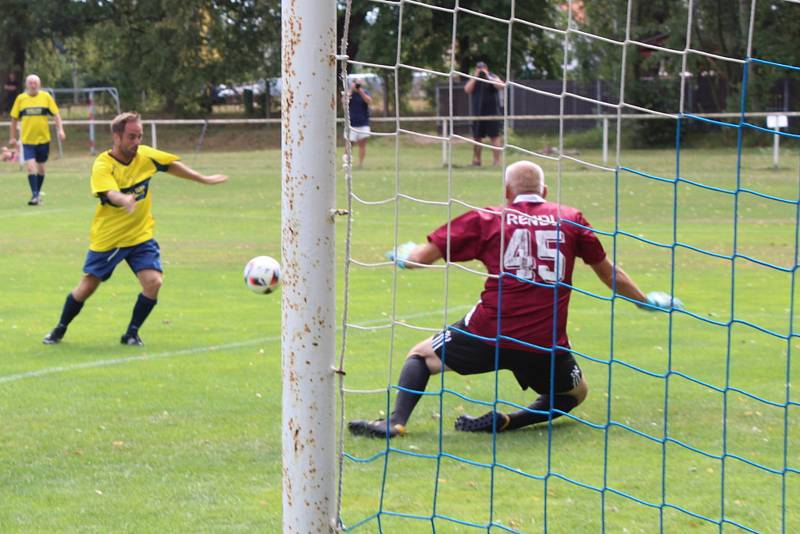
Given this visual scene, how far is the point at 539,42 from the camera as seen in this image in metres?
40.1

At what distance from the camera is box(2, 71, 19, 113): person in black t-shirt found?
42.0 m

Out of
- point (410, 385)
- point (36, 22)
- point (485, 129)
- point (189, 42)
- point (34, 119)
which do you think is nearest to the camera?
point (410, 385)

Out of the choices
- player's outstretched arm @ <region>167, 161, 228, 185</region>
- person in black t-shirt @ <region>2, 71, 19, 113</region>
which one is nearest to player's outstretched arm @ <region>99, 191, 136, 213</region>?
player's outstretched arm @ <region>167, 161, 228, 185</region>

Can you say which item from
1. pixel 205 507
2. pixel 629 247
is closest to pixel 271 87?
pixel 629 247

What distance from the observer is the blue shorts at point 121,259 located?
9305mm

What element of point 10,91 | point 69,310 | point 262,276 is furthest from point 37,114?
point 10,91

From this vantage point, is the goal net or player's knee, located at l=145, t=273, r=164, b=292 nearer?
the goal net

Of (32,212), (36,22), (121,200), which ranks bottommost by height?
(32,212)

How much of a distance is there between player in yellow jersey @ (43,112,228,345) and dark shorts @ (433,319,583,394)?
3218 millimetres

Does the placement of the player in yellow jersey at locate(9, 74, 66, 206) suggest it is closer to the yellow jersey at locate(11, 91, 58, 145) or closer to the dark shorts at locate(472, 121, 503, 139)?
the yellow jersey at locate(11, 91, 58, 145)

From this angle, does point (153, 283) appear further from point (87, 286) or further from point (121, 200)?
point (121, 200)

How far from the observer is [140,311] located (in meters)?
9.38

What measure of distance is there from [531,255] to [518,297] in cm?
24

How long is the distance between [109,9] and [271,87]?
20.0 feet
